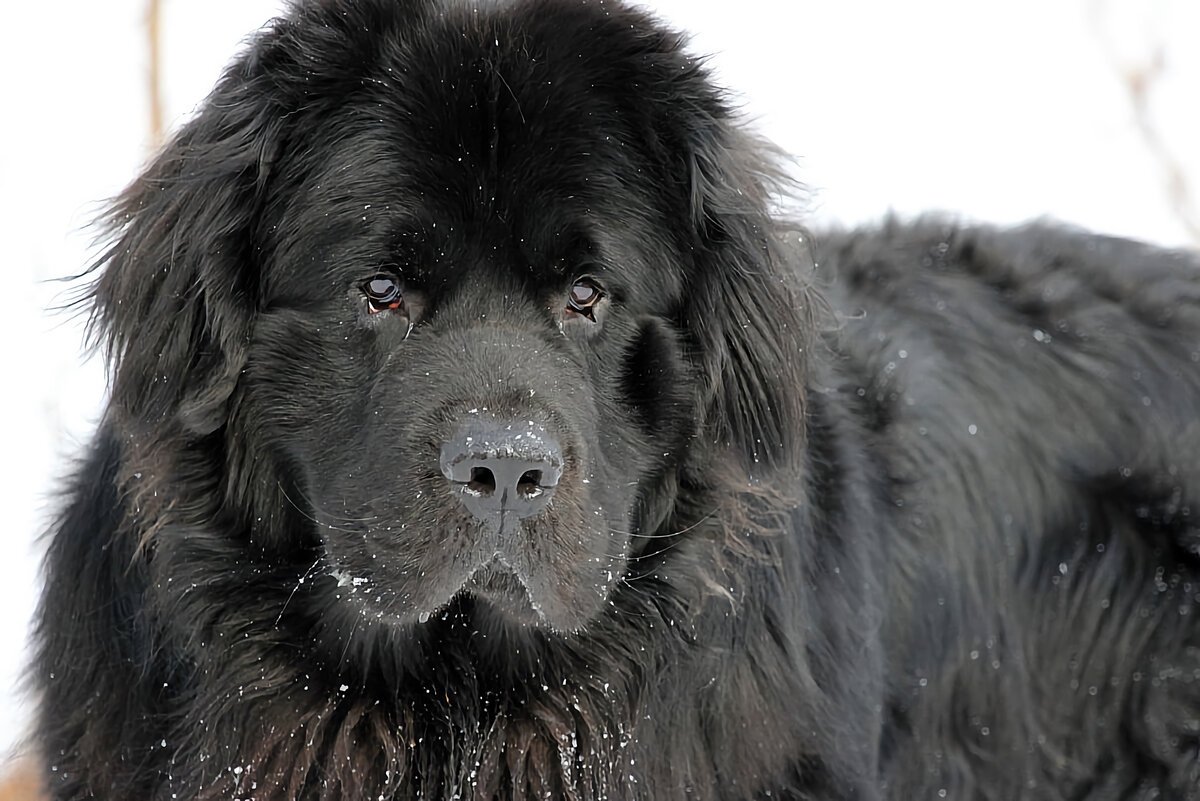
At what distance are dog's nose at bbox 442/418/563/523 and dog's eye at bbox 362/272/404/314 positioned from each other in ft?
1.36

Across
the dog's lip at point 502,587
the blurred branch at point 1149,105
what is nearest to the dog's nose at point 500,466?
the dog's lip at point 502,587

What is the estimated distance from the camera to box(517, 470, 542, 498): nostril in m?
2.66

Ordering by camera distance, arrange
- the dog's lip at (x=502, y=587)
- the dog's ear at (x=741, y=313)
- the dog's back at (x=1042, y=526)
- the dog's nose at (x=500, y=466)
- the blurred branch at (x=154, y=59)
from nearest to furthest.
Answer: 1. the dog's nose at (x=500, y=466)
2. the dog's lip at (x=502, y=587)
3. the dog's ear at (x=741, y=313)
4. the dog's back at (x=1042, y=526)
5. the blurred branch at (x=154, y=59)

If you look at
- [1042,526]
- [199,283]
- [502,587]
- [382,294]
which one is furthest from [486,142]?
[1042,526]

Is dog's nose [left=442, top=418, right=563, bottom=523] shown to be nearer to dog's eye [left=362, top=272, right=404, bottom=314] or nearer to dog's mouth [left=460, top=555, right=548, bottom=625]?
dog's mouth [left=460, top=555, right=548, bottom=625]

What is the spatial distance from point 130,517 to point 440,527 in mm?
952

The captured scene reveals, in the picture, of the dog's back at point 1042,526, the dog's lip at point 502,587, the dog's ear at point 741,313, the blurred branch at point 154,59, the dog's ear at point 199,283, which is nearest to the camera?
the dog's lip at point 502,587

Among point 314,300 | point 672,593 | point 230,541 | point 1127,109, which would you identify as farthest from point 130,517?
point 1127,109

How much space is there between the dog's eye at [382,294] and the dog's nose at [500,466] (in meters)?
0.42

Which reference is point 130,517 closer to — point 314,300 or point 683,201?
point 314,300

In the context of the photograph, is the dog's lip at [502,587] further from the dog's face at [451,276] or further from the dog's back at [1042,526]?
the dog's back at [1042,526]

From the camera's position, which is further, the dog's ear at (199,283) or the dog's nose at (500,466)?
the dog's ear at (199,283)

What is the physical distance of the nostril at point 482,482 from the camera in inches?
104

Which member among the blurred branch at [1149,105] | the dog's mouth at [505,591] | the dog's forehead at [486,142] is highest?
the dog's forehead at [486,142]
